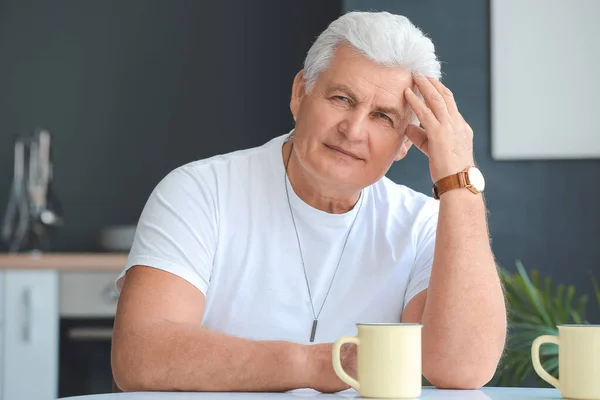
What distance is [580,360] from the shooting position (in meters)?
1.32

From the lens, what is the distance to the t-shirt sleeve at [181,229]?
171 centimetres

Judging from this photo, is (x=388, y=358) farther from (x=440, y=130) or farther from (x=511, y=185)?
(x=511, y=185)

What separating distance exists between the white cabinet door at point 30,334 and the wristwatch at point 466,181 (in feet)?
6.82

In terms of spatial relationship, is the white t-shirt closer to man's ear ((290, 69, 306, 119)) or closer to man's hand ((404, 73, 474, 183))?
man's ear ((290, 69, 306, 119))

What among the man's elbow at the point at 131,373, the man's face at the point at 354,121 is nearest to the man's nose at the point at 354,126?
the man's face at the point at 354,121

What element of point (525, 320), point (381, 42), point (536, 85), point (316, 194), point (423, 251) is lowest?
point (525, 320)

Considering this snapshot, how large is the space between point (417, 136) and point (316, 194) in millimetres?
237

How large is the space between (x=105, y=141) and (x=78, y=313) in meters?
0.87

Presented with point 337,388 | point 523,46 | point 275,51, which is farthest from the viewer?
point 275,51

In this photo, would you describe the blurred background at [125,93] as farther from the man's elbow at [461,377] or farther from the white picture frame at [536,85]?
the man's elbow at [461,377]

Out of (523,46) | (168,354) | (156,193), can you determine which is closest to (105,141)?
(523,46)

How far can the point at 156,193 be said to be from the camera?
5.97 ft

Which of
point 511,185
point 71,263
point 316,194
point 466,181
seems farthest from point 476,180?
point 71,263

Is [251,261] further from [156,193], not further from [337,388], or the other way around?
[337,388]
